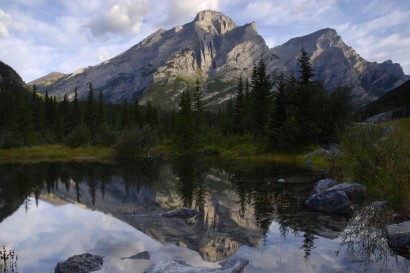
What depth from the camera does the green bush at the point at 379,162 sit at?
1417 cm

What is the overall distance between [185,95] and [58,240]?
76432mm

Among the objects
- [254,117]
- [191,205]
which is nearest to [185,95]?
[254,117]

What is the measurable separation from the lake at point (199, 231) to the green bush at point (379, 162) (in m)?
1.33

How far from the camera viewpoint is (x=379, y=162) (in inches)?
689

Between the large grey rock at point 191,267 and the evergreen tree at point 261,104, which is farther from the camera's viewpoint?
the evergreen tree at point 261,104

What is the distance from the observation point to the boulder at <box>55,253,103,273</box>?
9.59 metres

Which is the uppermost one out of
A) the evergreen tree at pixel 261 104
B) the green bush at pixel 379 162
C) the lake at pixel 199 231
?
the evergreen tree at pixel 261 104

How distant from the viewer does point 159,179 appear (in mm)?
32438

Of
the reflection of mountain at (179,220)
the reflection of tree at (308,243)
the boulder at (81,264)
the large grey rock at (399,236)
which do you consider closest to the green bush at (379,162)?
the large grey rock at (399,236)

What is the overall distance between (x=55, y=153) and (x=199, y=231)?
61.1 m

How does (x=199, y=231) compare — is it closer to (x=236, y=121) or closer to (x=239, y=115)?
(x=236, y=121)

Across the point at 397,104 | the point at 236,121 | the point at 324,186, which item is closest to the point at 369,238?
the point at 324,186

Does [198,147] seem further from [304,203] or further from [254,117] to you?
[304,203]

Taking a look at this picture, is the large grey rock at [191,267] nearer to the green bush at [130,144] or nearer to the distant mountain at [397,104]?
the green bush at [130,144]
